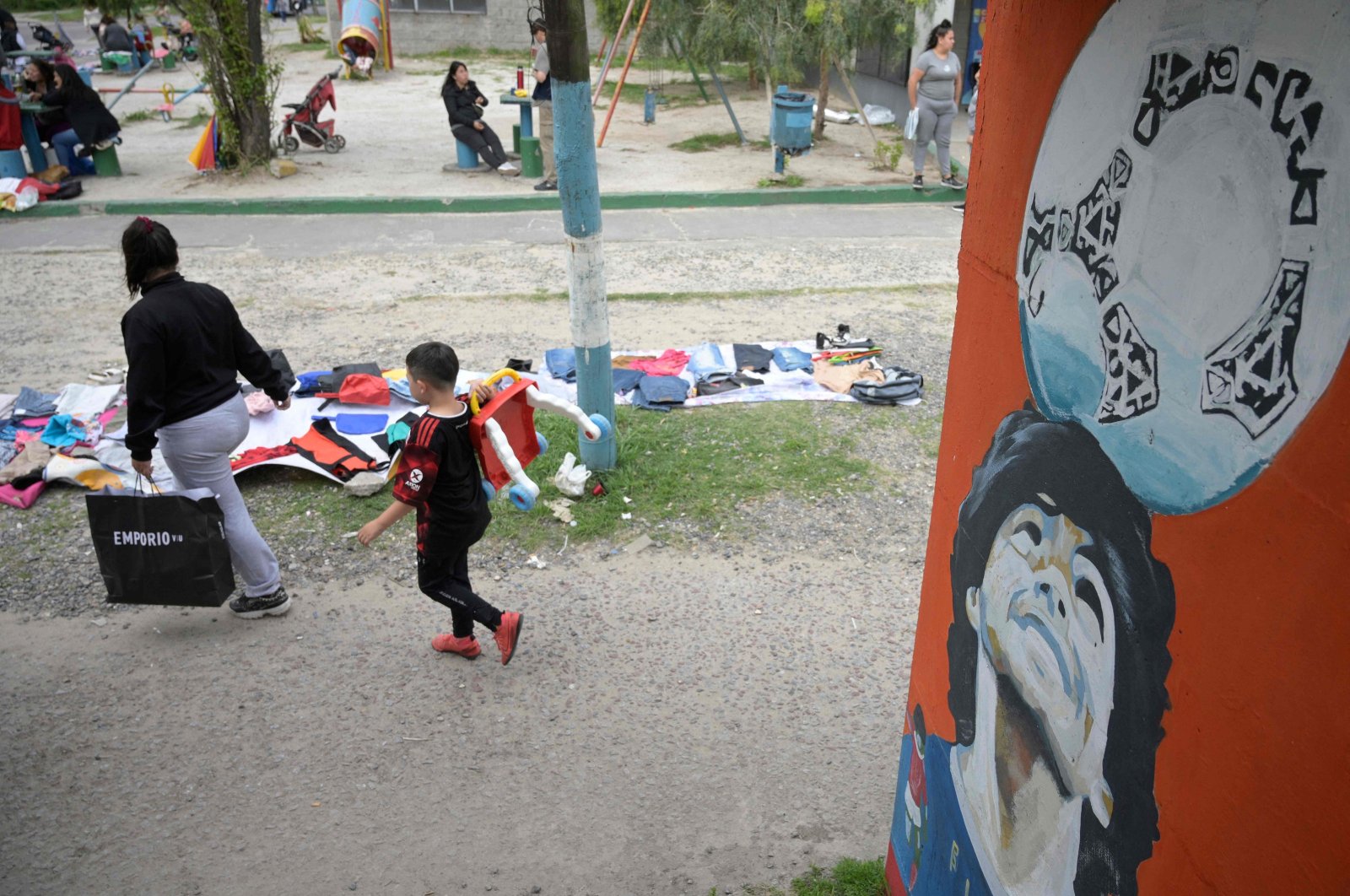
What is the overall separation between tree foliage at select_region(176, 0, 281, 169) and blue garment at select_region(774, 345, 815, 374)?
9.06 meters

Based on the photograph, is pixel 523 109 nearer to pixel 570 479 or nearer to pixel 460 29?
pixel 570 479

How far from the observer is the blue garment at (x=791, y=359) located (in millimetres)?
7535

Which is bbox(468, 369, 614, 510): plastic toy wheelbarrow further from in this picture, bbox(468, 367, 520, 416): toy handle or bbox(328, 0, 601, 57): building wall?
bbox(328, 0, 601, 57): building wall

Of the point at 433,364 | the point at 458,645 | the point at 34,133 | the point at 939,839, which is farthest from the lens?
the point at 34,133

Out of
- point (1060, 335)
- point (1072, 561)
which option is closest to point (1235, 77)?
point (1060, 335)

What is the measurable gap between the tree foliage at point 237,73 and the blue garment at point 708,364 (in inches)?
341

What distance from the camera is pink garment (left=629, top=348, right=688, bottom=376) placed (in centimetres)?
742

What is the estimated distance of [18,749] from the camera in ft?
13.2

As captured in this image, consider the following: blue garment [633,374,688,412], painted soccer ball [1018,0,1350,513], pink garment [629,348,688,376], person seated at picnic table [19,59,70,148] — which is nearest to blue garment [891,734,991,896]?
painted soccer ball [1018,0,1350,513]

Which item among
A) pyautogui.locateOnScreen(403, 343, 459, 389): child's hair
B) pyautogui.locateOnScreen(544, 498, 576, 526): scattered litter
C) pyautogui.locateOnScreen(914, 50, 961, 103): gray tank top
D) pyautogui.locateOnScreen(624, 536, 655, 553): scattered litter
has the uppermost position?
pyautogui.locateOnScreen(914, 50, 961, 103): gray tank top

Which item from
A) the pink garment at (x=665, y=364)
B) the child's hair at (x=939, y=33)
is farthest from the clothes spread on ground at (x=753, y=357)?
the child's hair at (x=939, y=33)

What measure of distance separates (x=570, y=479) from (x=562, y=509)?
0.66ft

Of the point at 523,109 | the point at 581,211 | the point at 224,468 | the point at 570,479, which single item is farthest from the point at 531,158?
the point at 224,468

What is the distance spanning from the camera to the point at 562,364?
741cm
